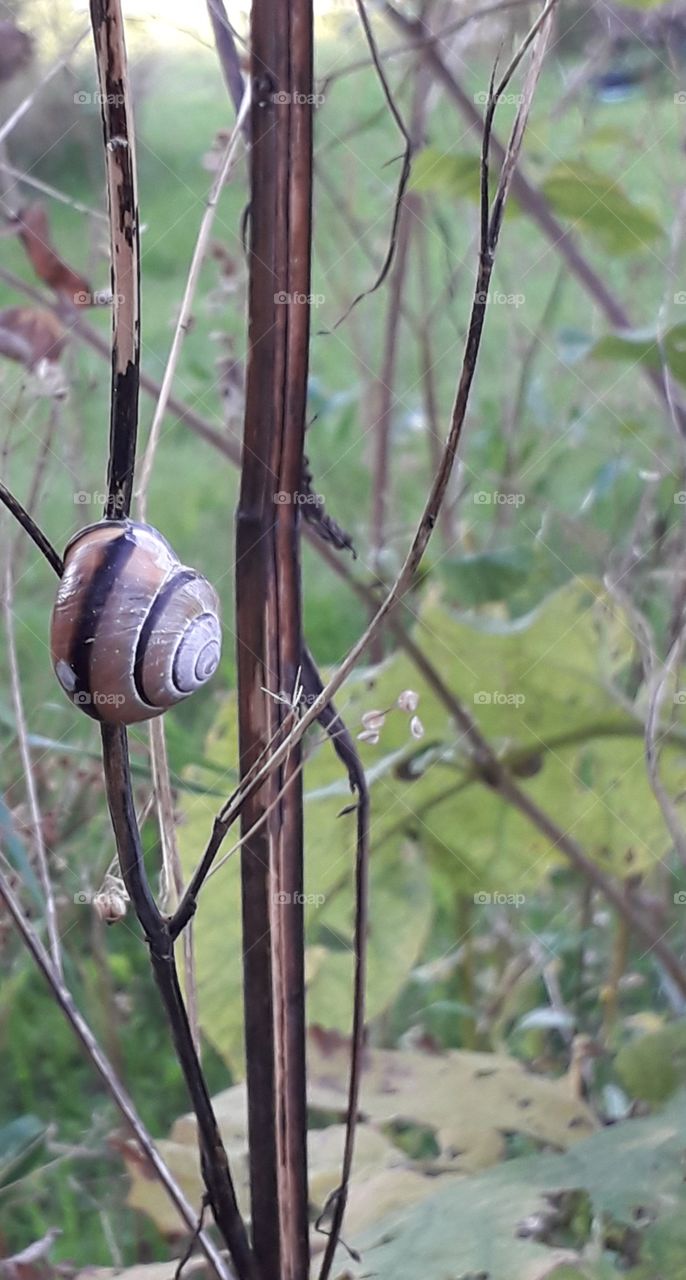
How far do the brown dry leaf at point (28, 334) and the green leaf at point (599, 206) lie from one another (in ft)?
1.19

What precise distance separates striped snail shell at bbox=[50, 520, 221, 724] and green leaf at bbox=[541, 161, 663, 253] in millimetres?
567

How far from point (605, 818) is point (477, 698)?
13 cm

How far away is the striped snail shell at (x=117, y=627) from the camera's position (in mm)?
348

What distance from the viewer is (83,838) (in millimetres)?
1080

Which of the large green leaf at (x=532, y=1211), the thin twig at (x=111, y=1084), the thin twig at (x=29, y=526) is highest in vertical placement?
the thin twig at (x=29, y=526)

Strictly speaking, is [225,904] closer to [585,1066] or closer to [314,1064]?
[314,1064]

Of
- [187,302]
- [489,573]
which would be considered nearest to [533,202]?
[489,573]

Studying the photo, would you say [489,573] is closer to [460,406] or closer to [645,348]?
[645,348]

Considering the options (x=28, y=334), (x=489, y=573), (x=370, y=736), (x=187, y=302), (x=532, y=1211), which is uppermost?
(x=28, y=334)

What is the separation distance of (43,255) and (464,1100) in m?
0.60

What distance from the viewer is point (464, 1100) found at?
66 centimetres

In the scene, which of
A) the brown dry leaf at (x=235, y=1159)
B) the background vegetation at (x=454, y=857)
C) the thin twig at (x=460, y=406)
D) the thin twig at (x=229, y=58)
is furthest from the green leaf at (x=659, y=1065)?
the thin twig at (x=229, y=58)

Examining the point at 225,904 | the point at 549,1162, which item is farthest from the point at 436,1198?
the point at 225,904

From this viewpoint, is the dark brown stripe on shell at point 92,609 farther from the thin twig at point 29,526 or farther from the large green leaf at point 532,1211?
the large green leaf at point 532,1211
